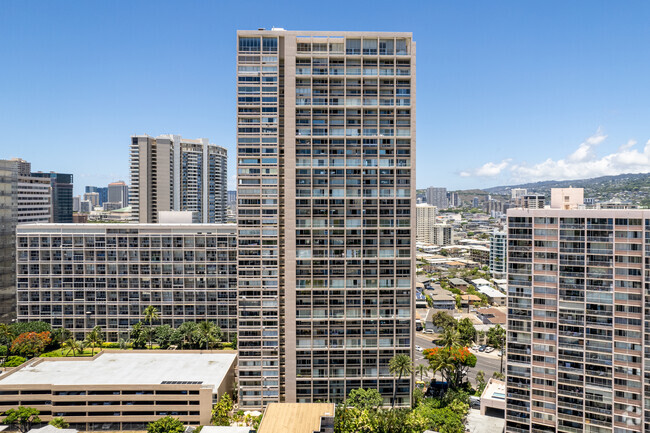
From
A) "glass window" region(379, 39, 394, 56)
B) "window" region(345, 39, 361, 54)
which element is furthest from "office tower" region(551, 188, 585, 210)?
"window" region(345, 39, 361, 54)

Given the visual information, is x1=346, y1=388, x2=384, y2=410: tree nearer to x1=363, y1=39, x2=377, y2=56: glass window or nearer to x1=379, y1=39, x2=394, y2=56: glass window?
x1=363, y1=39, x2=377, y2=56: glass window

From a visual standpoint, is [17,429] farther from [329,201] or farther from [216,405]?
[329,201]

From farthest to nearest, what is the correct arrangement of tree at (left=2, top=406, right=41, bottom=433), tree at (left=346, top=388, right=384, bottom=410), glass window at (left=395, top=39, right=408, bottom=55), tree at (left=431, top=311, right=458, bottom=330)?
tree at (left=431, top=311, right=458, bottom=330), glass window at (left=395, top=39, right=408, bottom=55), tree at (left=346, top=388, right=384, bottom=410), tree at (left=2, top=406, right=41, bottom=433)

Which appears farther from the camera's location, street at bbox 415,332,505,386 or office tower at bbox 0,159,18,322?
office tower at bbox 0,159,18,322

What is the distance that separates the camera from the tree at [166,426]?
7731cm

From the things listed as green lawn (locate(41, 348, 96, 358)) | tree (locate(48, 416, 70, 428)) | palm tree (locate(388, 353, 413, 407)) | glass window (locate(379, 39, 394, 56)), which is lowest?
tree (locate(48, 416, 70, 428))

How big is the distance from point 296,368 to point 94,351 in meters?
64.6

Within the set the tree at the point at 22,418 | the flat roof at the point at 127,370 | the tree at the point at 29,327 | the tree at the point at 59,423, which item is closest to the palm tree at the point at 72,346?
the tree at the point at 29,327

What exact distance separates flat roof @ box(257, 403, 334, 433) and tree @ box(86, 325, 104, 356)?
63.1m

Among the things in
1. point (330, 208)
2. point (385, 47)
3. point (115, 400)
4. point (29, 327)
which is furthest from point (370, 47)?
point (29, 327)

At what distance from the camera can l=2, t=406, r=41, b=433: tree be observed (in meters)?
81.1

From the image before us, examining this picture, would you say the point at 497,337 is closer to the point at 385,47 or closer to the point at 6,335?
the point at 385,47

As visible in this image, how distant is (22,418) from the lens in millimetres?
81938

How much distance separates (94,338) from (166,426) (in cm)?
4887
